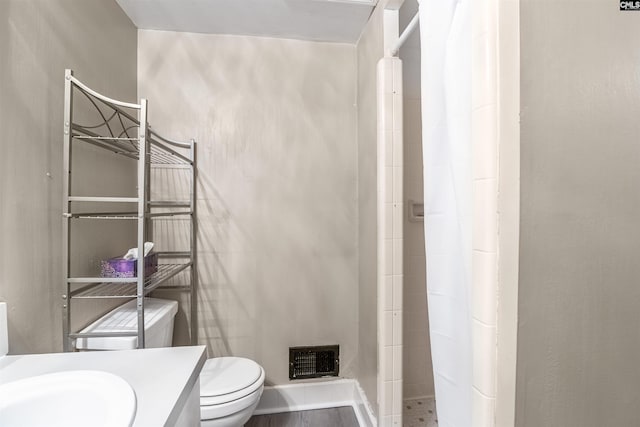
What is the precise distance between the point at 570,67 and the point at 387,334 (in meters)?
1.12

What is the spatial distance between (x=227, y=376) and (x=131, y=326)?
49cm

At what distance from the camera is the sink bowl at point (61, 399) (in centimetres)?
60

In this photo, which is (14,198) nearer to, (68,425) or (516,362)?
(68,425)

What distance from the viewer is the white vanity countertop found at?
0.58 metres

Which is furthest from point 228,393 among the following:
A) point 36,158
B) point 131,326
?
point 36,158

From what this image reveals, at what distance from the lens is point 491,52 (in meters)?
0.59

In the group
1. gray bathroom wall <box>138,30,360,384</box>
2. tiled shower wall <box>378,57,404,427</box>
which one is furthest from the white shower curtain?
gray bathroom wall <box>138,30,360,384</box>

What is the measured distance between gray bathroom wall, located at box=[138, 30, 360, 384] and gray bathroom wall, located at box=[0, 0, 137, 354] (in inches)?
20.8

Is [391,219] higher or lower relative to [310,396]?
higher

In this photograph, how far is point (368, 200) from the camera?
63.8 inches

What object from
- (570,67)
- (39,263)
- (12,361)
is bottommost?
A: (12,361)

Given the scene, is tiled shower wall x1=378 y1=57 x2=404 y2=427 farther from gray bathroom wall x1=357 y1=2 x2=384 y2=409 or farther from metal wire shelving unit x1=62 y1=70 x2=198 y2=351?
metal wire shelving unit x1=62 y1=70 x2=198 y2=351

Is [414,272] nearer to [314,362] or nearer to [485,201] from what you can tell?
[314,362]

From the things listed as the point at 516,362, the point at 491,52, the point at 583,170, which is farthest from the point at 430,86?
the point at 516,362
